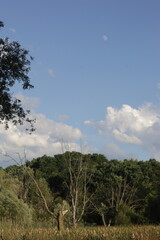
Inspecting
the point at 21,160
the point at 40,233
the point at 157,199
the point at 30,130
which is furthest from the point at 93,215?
the point at 40,233

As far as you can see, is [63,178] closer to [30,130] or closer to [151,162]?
[151,162]

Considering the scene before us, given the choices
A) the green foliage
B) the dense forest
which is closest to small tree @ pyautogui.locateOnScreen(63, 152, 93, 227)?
the dense forest

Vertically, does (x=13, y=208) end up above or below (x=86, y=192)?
below

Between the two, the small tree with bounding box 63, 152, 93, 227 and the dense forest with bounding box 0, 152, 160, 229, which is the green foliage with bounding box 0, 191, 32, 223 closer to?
the dense forest with bounding box 0, 152, 160, 229

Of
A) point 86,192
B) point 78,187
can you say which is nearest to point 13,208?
point 78,187

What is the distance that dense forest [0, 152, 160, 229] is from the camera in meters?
35.4

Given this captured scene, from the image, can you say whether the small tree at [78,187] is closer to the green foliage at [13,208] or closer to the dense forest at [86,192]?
the dense forest at [86,192]

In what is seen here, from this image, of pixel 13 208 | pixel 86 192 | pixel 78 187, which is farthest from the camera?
pixel 86 192

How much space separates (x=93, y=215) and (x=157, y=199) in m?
11.6

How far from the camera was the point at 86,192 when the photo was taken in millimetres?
52938

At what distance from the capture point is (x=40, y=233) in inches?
430

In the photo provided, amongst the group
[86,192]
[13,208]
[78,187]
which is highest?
[86,192]

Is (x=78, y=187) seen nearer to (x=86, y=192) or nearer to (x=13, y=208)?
(x=86, y=192)

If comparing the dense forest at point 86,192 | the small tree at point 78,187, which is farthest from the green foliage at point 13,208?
the small tree at point 78,187
